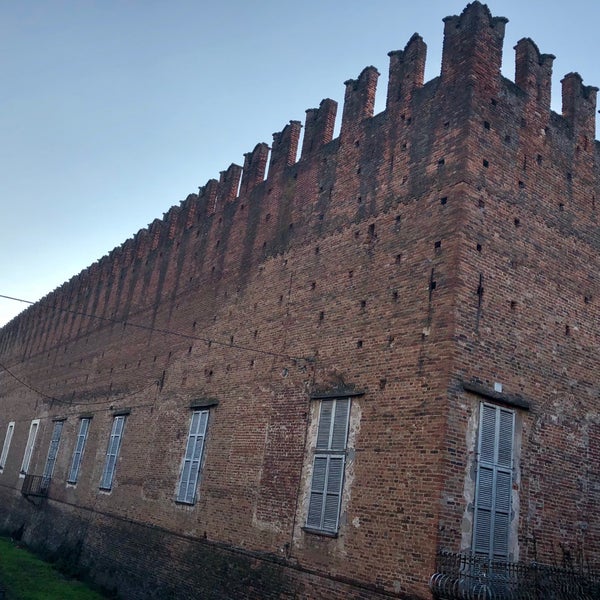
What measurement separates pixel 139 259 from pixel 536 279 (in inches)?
558

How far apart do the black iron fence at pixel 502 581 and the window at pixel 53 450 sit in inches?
655

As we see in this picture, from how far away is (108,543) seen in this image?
15328 mm

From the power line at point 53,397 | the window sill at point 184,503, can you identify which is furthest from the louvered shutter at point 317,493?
the power line at point 53,397

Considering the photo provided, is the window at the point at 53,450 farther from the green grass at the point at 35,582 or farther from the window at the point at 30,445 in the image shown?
the green grass at the point at 35,582

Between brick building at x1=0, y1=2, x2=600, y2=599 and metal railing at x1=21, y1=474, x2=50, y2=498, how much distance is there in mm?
5102

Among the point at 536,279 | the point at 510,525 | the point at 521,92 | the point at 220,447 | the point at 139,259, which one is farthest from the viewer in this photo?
the point at 139,259

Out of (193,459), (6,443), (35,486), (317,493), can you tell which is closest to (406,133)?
(317,493)

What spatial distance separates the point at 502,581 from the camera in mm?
7918

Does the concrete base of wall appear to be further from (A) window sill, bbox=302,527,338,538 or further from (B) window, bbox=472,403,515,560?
(B) window, bbox=472,403,515,560

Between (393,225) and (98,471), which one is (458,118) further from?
(98,471)

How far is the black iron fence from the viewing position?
7.47m

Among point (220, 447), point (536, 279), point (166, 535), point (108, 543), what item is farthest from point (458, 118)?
point (108, 543)

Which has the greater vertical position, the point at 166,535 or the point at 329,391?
the point at 329,391

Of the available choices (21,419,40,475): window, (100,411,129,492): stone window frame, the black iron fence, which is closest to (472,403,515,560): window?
the black iron fence
